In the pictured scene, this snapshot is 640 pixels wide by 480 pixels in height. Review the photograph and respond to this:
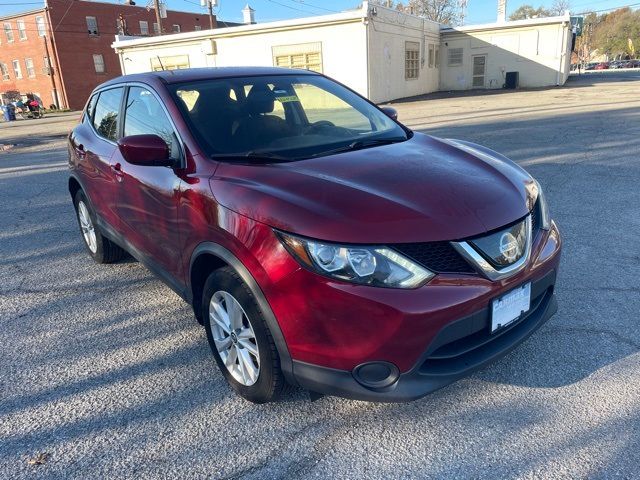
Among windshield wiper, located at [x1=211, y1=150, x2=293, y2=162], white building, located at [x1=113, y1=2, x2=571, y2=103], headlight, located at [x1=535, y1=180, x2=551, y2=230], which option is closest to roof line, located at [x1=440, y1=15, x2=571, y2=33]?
white building, located at [x1=113, y1=2, x2=571, y2=103]

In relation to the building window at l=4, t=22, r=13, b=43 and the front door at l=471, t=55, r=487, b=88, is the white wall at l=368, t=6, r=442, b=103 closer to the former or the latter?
the front door at l=471, t=55, r=487, b=88

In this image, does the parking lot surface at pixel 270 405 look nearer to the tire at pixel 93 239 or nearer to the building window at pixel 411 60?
the tire at pixel 93 239

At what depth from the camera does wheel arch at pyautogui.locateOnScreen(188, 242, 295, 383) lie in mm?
2318

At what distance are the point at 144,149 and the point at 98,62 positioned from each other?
45710mm

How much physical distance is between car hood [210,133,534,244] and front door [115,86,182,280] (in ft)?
1.70

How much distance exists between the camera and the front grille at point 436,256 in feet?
7.07

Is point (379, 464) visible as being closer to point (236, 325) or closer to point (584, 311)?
point (236, 325)

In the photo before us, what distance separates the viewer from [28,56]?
42.1 metres

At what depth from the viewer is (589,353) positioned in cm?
299

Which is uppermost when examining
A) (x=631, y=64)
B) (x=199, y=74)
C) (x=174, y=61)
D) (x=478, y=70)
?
(x=174, y=61)

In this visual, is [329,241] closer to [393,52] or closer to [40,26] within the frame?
[393,52]

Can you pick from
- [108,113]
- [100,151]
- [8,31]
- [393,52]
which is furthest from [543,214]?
[8,31]

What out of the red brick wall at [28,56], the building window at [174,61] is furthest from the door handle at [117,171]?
the red brick wall at [28,56]

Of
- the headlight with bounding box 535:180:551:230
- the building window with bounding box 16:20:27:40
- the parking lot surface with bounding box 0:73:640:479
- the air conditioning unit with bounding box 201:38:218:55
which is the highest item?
the building window with bounding box 16:20:27:40
